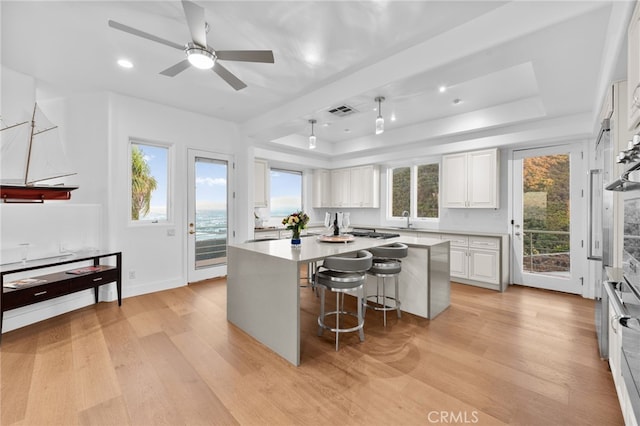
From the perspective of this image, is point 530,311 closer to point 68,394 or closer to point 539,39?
point 539,39

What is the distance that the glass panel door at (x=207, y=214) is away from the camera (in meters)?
4.71

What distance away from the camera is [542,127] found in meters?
4.12

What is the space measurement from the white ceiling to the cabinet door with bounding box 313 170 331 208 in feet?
9.79

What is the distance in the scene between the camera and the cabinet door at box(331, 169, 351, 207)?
22.7 feet

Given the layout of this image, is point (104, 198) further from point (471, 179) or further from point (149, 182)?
point (471, 179)

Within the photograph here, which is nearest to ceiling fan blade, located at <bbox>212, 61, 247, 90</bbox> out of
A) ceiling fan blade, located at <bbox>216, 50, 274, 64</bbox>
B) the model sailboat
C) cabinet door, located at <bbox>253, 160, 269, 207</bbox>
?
ceiling fan blade, located at <bbox>216, 50, 274, 64</bbox>

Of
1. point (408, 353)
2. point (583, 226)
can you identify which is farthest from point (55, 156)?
point (583, 226)

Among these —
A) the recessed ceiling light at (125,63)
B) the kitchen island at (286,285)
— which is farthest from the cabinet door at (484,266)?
the recessed ceiling light at (125,63)

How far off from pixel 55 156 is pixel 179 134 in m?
1.61

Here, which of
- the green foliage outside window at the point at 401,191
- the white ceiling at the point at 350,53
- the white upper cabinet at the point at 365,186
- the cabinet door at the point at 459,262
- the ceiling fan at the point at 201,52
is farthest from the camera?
the white upper cabinet at the point at 365,186

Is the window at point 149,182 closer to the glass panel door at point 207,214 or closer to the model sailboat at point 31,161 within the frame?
the glass panel door at point 207,214

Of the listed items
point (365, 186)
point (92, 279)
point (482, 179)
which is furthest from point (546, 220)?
point (92, 279)

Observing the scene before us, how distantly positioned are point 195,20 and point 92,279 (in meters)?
3.19

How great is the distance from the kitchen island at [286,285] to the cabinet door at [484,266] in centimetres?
138
